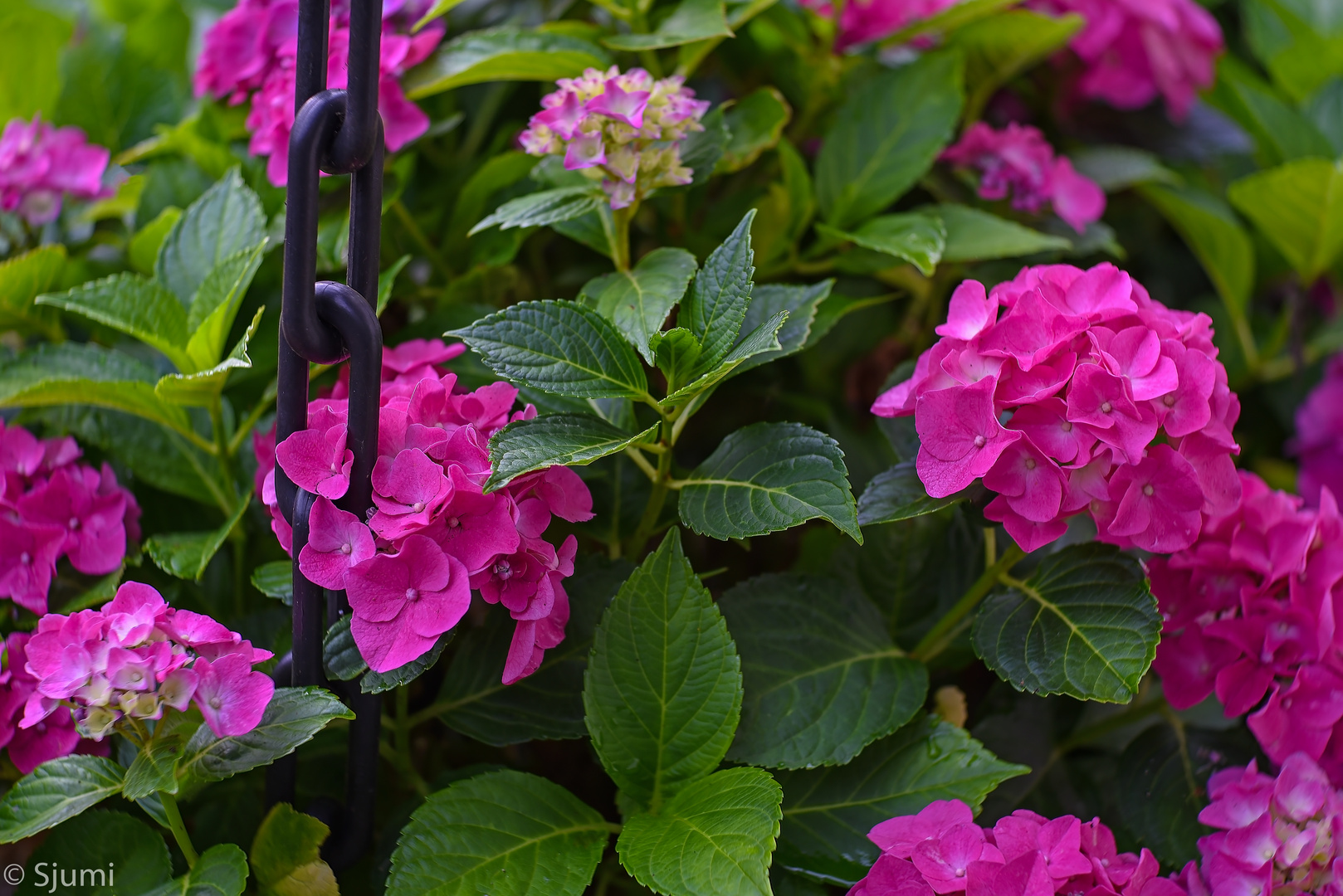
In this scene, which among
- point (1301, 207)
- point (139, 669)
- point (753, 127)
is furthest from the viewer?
point (1301, 207)

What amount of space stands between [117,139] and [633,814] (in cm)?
87

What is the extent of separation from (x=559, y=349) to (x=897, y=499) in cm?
23

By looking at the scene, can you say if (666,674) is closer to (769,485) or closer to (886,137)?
(769,485)

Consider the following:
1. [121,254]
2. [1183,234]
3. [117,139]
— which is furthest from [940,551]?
[117,139]

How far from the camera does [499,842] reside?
60 centimetres

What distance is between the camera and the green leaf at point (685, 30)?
2.59ft

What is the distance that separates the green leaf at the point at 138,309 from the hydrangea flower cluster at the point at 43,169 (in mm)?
198

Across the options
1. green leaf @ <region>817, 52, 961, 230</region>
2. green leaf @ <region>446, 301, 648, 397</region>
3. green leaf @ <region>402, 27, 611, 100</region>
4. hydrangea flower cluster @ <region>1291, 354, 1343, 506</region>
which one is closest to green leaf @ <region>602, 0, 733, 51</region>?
green leaf @ <region>402, 27, 611, 100</region>

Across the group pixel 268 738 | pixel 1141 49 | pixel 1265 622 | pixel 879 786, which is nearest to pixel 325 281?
pixel 268 738

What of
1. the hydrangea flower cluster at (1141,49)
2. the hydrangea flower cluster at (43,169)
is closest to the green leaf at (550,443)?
the hydrangea flower cluster at (43,169)

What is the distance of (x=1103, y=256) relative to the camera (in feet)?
3.43

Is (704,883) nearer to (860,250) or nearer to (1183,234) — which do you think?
(860,250)

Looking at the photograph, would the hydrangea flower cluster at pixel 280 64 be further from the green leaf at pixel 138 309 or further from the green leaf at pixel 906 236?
the green leaf at pixel 906 236

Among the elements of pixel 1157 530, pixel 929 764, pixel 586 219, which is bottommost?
pixel 929 764
